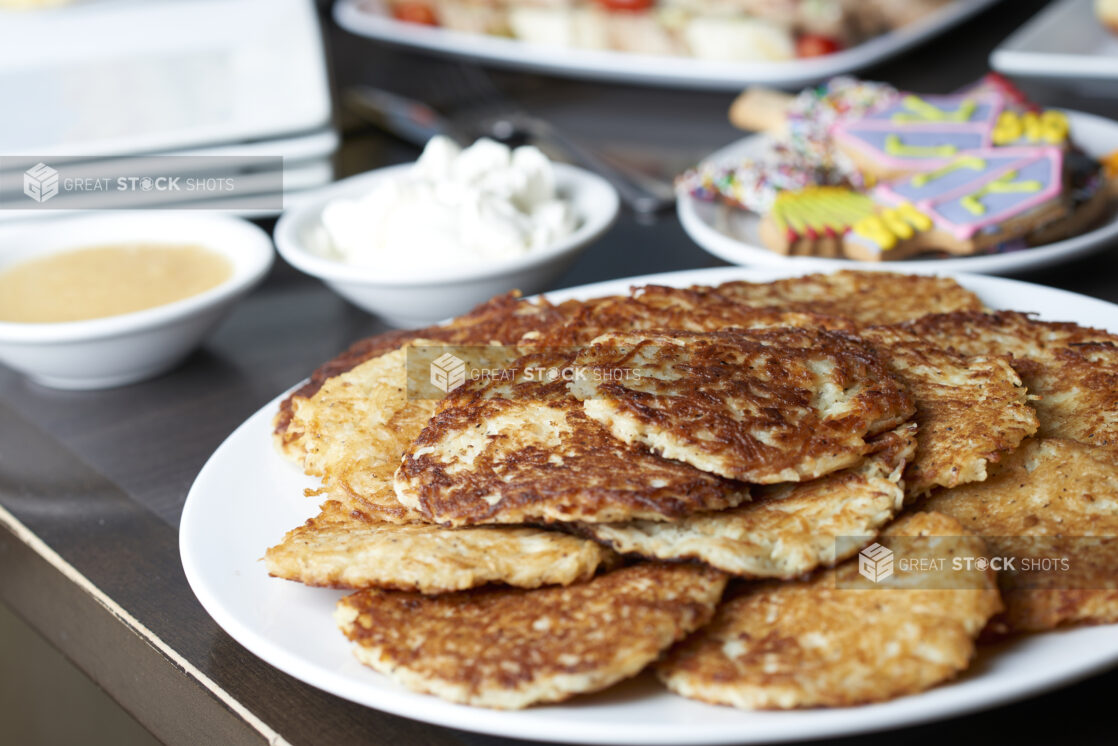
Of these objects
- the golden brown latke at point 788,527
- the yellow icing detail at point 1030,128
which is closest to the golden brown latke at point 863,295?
the golden brown latke at point 788,527

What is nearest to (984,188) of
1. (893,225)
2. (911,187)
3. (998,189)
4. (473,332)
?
(998,189)

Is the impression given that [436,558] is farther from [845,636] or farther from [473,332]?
[473,332]

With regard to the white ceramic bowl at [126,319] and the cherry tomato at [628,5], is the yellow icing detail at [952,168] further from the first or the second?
the cherry tomato at [628,5]

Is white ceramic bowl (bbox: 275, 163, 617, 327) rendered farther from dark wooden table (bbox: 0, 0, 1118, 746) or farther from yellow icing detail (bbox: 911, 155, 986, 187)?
yellow icing detail (bbox: 911, 155, 986, 187)

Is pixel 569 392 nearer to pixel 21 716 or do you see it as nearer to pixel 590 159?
pixel 590 159

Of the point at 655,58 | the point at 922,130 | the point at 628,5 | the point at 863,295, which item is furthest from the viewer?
the point at 628,5

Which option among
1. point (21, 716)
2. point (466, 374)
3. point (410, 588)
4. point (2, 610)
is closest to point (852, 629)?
point (410, 588)

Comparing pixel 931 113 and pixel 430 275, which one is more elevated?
pixel 931 113
